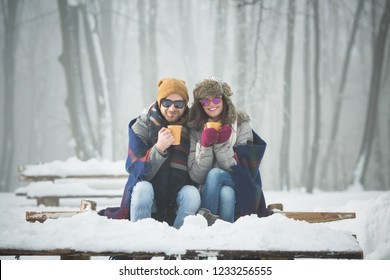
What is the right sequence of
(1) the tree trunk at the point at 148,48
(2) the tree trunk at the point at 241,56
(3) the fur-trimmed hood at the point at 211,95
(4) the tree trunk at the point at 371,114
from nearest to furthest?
(3) the fur-trimmed hood at the point at 211,95 < (4) the tree trunk at the point at 371,114 < (2) the tree trunk at the point at 241,56 < (1) the tree trunk at the point at 148,48

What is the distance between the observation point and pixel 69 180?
9.53 meters

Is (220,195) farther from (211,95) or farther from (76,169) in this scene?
(76,169)

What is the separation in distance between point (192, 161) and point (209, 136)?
31 centimetres

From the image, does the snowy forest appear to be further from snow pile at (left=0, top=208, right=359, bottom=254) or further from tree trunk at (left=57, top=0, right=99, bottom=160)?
snow pile at (left=0, top=208, right=359, bottom=254)

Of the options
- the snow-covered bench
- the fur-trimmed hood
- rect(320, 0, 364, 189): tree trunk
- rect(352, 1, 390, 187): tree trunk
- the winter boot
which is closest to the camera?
the winter boot

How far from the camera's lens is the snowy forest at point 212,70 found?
13039 millimetres

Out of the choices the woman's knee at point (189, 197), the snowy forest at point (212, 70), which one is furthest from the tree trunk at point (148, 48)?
the woman's knee at point (189, 197)

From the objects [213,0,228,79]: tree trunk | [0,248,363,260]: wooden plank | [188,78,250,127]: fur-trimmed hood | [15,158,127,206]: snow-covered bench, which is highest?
[213,0,228,79]: tree trunk

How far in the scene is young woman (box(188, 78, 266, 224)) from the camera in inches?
132

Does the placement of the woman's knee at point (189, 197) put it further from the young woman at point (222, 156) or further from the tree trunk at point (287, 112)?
the tree trunk at point (287, 112)

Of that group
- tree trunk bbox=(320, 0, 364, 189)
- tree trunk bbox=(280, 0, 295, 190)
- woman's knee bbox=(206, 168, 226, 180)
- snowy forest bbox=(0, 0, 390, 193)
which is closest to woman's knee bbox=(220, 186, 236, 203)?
woman's knee bbox=(206, 168, 226, 180)

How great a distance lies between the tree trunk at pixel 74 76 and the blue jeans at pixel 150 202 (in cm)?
933

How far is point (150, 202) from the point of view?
10.5 ft

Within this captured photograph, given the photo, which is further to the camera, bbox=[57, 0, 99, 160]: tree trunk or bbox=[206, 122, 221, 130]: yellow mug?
bbox=[57, 0, 99, 160]: tree trunk
